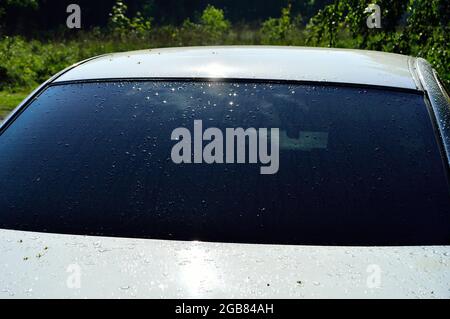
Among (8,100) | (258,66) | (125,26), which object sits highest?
(258,66)

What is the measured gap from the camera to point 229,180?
6.47ft

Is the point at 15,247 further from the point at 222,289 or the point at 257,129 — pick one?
the point at 257,129

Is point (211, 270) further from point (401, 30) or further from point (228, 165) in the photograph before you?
point (401, 30)

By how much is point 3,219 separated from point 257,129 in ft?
2.61

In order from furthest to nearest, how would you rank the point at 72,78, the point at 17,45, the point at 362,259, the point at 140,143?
the point at 17,45 → the point at 72,78 → the point at 140,143 → the point at 362,259

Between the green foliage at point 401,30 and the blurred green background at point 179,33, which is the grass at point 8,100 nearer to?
the blurred green background at point 179,33

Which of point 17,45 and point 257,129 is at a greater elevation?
point 257,129

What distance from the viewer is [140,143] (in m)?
2.15

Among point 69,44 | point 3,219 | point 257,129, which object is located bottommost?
point 69,44

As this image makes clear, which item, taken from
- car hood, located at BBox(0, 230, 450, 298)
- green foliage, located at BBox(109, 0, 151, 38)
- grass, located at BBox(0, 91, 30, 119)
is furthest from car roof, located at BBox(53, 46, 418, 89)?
green foliage, located at BBox(109, 0, 151, 38)

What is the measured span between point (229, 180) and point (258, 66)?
2.12 ft

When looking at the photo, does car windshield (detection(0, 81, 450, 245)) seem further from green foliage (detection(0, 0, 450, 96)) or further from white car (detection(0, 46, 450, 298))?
green foliage (detection(0, 0, 450, 96))

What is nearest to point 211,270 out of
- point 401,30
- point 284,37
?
point 401,30
